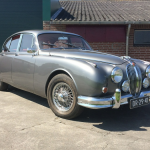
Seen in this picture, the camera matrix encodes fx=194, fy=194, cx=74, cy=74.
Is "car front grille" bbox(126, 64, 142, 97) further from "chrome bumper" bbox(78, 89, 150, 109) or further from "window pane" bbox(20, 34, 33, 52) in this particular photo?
"window pane" bbox(20, 34, 33, 52)

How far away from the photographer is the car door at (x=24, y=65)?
13.1 feet

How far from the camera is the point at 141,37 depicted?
902 cm

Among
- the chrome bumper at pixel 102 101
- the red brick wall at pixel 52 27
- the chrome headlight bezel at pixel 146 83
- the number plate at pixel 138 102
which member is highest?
the red brick wall at pixel 52 27

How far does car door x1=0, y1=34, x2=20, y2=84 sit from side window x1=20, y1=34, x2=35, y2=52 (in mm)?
271

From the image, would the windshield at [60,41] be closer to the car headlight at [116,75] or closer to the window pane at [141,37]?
the car headlight at [116,75]

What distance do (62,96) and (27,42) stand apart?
175 cm

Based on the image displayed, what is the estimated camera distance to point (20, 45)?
4.61 m

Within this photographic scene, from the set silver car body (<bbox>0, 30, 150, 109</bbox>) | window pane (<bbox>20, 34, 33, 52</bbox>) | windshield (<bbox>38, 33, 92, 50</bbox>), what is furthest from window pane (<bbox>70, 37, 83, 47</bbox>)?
window pane (<bbox>20, 34, 33, 52</bbox>)

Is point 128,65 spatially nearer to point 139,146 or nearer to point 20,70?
point 139,146

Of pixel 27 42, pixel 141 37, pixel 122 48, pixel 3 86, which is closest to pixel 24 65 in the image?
pixel 27 42

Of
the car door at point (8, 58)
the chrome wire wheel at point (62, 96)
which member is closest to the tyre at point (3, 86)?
the car door at point (8, 58)

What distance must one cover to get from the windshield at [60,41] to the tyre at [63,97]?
993mm

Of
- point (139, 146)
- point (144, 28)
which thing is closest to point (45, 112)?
point (139, 146)

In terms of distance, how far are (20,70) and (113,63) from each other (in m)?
2.10
